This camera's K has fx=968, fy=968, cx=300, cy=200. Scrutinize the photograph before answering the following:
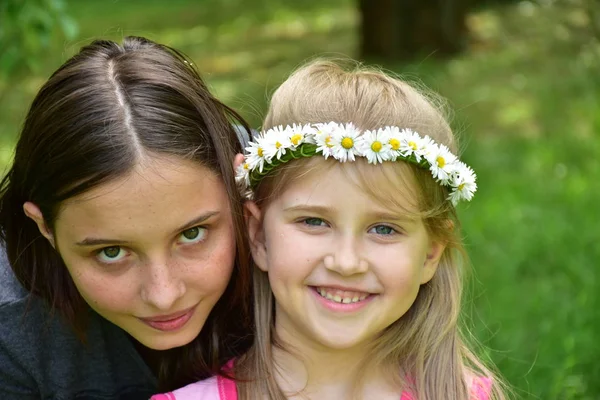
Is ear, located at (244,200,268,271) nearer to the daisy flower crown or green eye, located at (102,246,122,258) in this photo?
the daisy flower crown

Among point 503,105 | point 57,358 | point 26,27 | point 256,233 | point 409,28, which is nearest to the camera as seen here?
point 256,233

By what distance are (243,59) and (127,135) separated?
25.3 feet

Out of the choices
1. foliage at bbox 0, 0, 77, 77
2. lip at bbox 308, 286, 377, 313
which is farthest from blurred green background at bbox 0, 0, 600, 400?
lip at bbox 308, 286, 377, 313

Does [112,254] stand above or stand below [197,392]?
above

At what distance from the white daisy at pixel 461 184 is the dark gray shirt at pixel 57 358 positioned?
1160mm

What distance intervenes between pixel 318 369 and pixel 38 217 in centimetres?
89

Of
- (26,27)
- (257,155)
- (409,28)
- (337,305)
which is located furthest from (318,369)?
(409,28)

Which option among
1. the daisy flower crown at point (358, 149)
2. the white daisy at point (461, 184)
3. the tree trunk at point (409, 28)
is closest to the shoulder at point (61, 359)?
the daisy flower crown at point (358, 149)

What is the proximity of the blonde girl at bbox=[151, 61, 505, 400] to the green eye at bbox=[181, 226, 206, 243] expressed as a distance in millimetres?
156

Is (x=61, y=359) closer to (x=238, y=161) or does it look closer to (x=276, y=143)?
(x=238, y=161)

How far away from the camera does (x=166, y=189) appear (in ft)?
8.20

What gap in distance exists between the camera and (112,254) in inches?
101

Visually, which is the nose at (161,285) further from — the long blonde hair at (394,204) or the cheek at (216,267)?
the long blonde hair at (394,204)

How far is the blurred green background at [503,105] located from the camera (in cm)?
408
